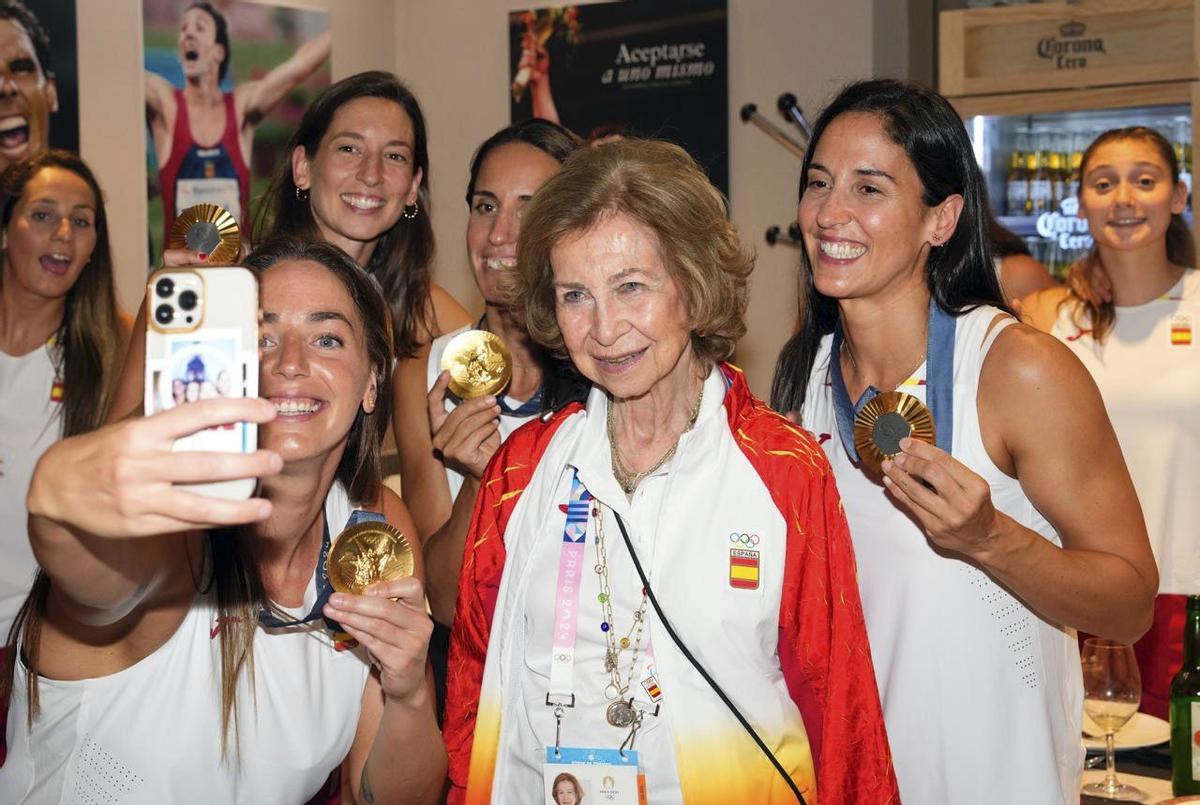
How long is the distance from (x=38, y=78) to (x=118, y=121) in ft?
1.46

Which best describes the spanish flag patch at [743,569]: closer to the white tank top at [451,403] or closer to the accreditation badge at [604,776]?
the accreditation badge at [604,776]

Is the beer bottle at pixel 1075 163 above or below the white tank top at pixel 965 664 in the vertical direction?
above

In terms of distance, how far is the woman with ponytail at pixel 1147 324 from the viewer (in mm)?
4461

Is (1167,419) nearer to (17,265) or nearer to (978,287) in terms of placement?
(978,287)

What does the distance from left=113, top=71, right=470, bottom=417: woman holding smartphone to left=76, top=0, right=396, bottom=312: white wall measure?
126 inches

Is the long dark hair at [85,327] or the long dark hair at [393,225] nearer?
the long dark hair at [393,225]

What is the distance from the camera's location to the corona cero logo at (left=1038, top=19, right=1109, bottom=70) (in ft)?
17.8

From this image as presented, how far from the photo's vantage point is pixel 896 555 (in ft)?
7.89

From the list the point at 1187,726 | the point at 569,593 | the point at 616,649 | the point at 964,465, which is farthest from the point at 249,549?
the point at 1187,726

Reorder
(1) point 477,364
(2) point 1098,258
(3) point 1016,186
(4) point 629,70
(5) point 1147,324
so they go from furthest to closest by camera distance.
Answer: (4) point 629,70 → (3) point 1016,186 → (2) point 1098,258 → (5) point 1147,324 → (1) point 477,364

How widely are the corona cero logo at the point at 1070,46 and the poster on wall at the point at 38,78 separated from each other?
15.4 ft

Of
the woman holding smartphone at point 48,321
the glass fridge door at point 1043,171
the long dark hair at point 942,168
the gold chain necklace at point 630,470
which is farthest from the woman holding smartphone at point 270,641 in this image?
the glass fridge door at point 1043,171

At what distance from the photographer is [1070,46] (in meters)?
5.44

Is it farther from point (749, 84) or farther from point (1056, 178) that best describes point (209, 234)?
point (749, 84)
